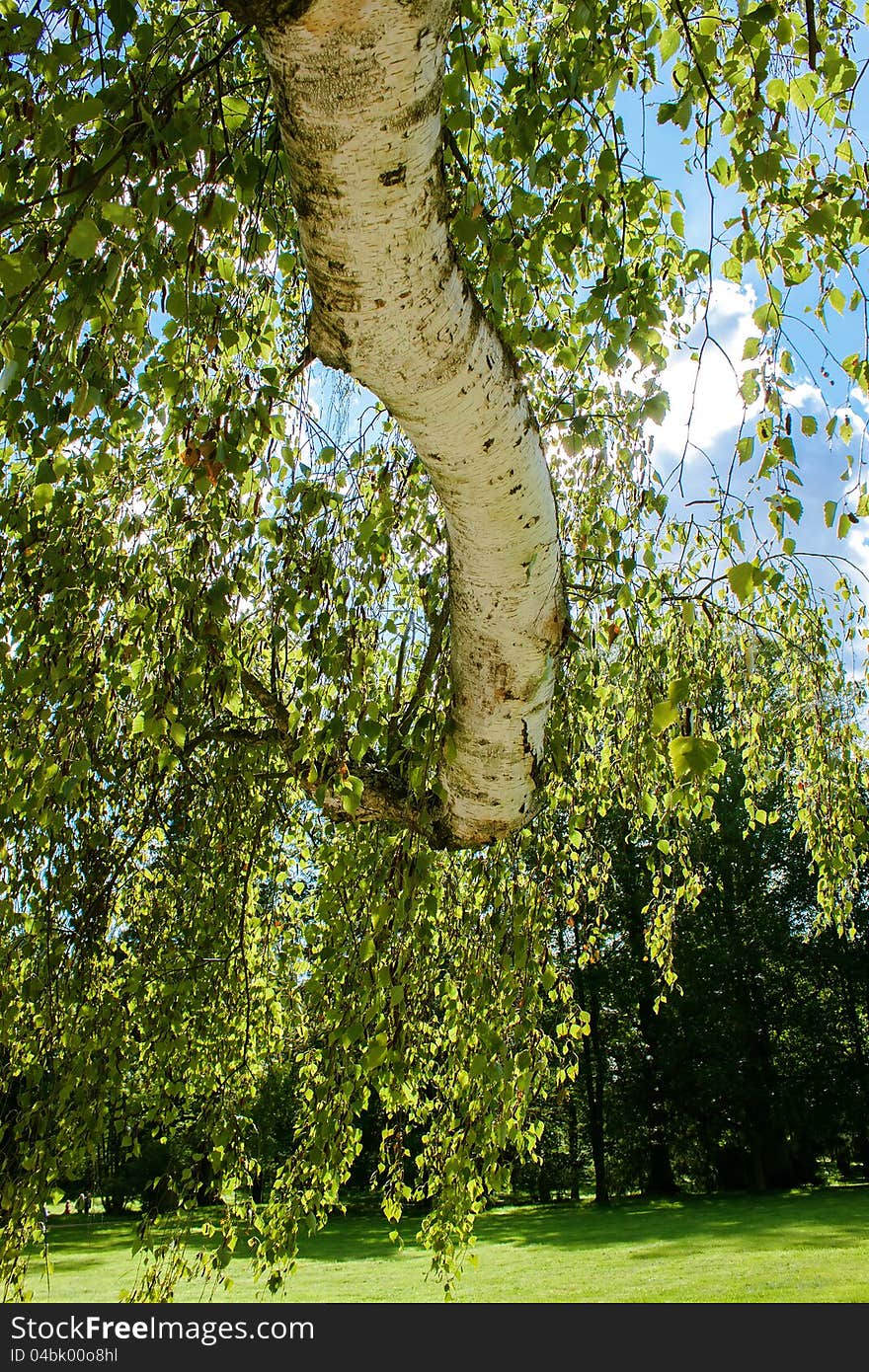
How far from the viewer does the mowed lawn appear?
8844mm

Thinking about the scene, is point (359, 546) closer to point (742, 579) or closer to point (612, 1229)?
point (742, 579)

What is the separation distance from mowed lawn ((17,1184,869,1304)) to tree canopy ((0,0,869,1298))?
13.0 ft

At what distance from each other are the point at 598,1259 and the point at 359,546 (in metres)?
11.2

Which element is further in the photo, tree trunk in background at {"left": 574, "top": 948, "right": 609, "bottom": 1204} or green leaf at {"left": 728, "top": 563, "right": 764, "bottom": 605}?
tree trunk in background at {"left": 574, "top": 948, "right": 609, "bottom": 1204}

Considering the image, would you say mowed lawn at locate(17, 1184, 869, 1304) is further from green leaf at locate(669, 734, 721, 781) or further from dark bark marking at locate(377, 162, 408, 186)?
dark bark marking at locate(377, 162, 408, 186)

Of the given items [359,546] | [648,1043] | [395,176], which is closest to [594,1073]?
[648,1043]

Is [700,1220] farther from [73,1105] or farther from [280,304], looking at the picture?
[280,304]

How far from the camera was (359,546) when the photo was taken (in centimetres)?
253

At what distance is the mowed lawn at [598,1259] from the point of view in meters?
A: 8.84

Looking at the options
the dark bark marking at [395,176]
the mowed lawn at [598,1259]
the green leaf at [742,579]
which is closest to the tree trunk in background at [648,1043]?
the mowed lawn at [598,1259]

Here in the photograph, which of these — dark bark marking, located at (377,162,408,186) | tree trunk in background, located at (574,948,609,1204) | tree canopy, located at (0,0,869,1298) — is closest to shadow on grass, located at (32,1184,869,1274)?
tree trunk in background, located at (574,948,609,1204)

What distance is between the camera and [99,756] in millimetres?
3062

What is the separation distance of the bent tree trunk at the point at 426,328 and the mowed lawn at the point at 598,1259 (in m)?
5.81
